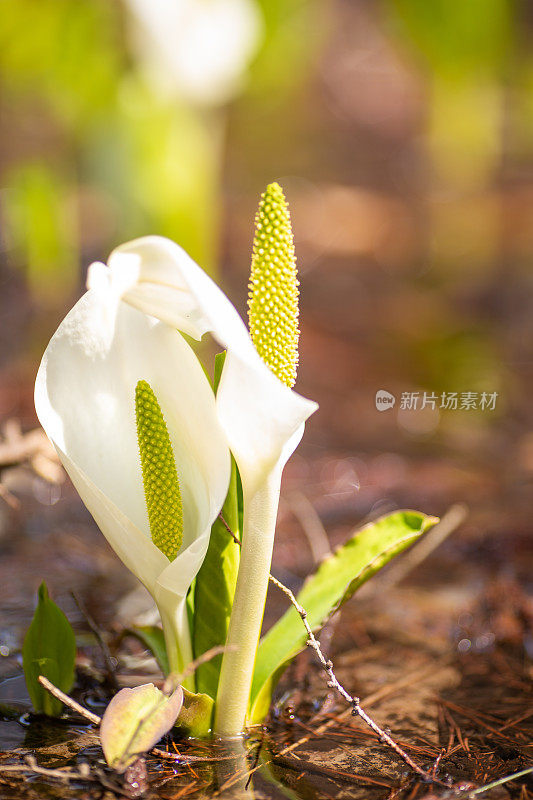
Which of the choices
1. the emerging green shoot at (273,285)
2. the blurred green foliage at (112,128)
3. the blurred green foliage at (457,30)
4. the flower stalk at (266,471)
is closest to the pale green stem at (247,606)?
the flower stalk at (266,471)

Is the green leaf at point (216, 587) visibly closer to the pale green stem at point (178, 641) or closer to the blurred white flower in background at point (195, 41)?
the pale green stem at point (178, 641)

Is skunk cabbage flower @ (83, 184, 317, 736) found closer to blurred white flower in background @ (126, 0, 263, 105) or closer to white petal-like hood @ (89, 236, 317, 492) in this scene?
white petal-like hood @ (89, 236, 317, 492)

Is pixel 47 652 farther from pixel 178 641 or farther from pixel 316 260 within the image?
pixel 316 260

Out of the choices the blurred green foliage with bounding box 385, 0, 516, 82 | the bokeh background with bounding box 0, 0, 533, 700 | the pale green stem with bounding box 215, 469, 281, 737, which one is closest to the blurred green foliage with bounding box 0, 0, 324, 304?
the bokeh background with bounding box 0, 0, 533, 700

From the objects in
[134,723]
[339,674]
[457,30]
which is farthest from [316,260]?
[134,723]

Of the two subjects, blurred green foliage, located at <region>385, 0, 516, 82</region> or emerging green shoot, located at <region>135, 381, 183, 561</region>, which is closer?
emerging green shoot, located at <region>135, 381, 183, 561</region>

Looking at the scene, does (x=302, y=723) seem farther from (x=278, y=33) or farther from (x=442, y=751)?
(x=278, y=33)
